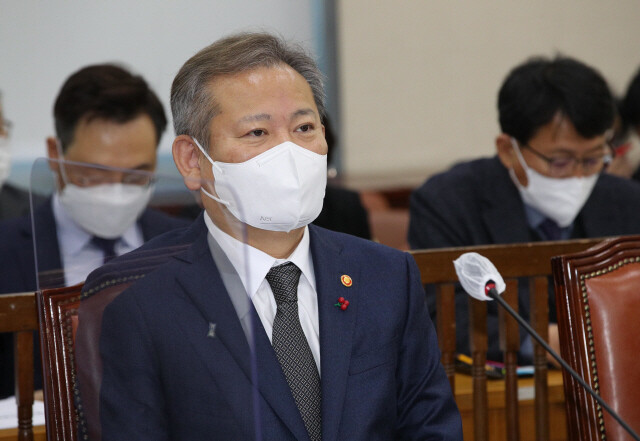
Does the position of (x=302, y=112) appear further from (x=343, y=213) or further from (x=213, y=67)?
(x=343, y=213)

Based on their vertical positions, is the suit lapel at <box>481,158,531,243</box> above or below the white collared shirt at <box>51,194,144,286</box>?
below

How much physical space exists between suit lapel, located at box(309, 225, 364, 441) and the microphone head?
214 mm

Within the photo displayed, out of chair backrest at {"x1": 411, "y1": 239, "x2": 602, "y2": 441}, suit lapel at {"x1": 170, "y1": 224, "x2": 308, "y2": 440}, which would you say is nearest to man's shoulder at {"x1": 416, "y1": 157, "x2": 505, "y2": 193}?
chair backrest at {"x1": 411, "y1": 239, "x2": 602, "y2": 441}

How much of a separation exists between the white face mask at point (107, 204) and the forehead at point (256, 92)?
234 mm

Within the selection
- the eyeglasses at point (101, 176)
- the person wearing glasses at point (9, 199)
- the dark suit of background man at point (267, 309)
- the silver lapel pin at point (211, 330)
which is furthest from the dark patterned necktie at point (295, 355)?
the person wearing glasses at point (9, 199)

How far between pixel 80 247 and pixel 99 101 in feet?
4.04

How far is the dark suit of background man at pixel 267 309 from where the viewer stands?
1.28 metres

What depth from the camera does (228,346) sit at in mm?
1199

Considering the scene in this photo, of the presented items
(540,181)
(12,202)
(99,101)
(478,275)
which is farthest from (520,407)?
(12,202)

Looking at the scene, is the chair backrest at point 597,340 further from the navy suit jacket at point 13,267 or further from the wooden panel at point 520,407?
the navy suit jacket at point 13,267

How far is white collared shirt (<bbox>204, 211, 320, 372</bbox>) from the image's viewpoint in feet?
4.80

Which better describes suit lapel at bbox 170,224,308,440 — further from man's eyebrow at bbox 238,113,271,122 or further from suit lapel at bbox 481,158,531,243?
suit lapel at bbox 481,158,531,243

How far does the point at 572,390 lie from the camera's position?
1.69 meters

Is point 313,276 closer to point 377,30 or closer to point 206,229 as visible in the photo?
point 206,229
